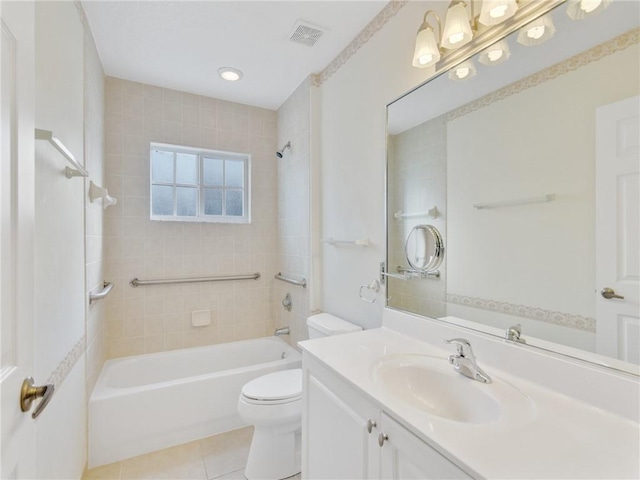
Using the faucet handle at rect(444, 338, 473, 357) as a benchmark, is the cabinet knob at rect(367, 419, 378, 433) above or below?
below

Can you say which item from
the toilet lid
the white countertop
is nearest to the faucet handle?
the white countertop

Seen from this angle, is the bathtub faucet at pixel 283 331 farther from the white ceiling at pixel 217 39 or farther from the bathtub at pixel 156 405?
the white ceiling at pixel 217 39

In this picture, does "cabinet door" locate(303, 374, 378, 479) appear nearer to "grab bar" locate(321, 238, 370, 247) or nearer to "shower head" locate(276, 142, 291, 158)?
"grab bar" locate(321, 238, 370, 247)

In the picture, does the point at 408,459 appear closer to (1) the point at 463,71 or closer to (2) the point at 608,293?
(2) the point at 608,293

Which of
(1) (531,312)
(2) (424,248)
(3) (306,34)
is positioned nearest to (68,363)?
(2) (424,248)

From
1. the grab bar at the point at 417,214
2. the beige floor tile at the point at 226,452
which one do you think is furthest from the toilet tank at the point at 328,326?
the beige floor tile at the point at 226,452

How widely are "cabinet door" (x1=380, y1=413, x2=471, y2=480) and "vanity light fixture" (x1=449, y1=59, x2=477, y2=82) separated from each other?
1269 millimetres

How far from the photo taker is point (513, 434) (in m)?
0.69

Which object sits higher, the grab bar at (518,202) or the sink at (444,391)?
the grab bar at (518,202)

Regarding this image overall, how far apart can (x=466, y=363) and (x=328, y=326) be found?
96cm

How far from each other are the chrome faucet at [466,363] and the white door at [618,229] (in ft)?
1.03

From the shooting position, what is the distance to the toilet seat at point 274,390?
1.64 m

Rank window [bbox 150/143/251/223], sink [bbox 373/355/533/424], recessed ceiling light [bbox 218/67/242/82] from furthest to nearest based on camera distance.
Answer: window [bbox 150/143/251/223], recessed ceiling light [bbox 218/67/242/82], sink [bbox 373/355/533/424]

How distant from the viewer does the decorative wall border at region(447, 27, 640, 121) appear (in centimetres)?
81
